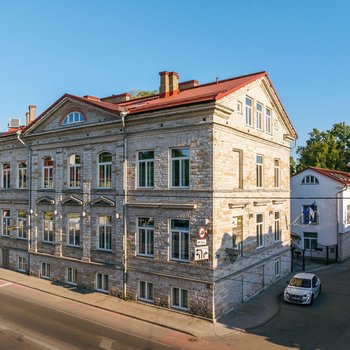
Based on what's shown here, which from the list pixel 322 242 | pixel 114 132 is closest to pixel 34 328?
pixel 114 132

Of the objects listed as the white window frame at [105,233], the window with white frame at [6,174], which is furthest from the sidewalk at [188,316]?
the window with white frame at [6,174]

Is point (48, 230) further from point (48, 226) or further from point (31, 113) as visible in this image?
point (31, 113)

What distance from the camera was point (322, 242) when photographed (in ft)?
111

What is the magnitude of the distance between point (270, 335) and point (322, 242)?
1923cm

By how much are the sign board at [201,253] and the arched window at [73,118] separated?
40.4 feet

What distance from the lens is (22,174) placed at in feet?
97.0

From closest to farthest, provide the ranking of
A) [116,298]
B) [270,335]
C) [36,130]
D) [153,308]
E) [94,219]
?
[270,335]
[153,308]
[116,298]
[94,219]
[36,130]

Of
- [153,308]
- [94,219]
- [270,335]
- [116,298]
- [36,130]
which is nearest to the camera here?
[270,335]

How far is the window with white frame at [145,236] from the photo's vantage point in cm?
2131

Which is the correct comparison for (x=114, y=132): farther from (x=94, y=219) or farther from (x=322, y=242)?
(x=322, y=242)

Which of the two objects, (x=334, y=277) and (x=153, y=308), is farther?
(x=334, y=277)

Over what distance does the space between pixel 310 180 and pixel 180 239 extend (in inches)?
790

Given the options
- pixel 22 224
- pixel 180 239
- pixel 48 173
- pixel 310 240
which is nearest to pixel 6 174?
pixel 22 224

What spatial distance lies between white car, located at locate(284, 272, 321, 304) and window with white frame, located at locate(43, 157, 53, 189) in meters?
18.2
